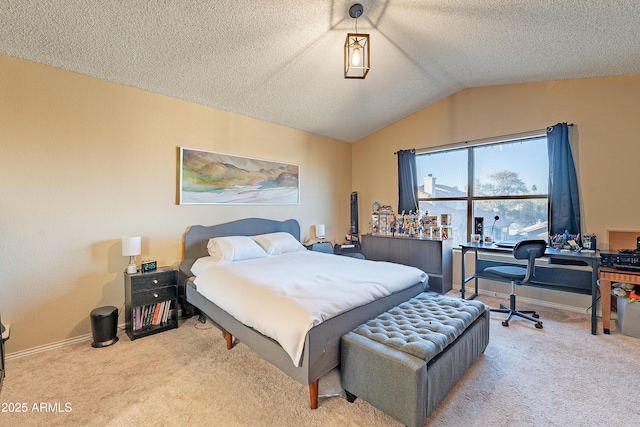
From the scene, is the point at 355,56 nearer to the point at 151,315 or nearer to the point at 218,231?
the point at 218,231

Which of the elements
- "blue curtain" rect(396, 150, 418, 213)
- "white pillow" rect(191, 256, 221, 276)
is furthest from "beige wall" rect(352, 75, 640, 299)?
"white pillow" rect(191, 256, 221, 276)

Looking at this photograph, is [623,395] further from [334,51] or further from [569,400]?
[334,51]

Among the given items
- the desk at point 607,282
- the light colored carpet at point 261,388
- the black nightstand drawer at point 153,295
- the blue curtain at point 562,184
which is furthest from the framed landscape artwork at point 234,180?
the desk at point 607,282

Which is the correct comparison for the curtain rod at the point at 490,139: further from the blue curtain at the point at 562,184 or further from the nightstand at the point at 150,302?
the nightstand at the point at 150,302

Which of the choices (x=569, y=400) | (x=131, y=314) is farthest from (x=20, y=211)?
(x=569, y=400)

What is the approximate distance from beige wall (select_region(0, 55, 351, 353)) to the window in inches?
143

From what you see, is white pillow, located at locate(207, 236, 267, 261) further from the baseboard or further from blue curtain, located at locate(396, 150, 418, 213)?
blue curtain, located at locate(396, 150, 418, 213)

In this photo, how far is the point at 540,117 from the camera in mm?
3602

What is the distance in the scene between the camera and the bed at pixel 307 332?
5.55 ft

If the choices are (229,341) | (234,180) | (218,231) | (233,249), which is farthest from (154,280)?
(234,180)

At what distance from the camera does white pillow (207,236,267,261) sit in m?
3.25

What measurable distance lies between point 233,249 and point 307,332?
1.91 m

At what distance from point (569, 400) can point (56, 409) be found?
347 centimetres

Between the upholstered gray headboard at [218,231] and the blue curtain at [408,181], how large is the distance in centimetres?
207
